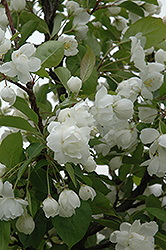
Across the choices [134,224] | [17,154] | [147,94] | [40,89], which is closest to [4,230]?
[17,154]

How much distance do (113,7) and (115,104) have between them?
1.62 ft

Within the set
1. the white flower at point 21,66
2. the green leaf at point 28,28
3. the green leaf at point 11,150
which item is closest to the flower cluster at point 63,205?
the green leaf at point 11,150

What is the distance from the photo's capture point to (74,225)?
2.12 feet

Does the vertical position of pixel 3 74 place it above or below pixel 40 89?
above

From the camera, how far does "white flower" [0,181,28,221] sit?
A: 0.56 meters

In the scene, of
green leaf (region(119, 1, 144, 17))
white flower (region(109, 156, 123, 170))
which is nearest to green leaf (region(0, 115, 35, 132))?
white flower (region(109, 156, 123, 170))

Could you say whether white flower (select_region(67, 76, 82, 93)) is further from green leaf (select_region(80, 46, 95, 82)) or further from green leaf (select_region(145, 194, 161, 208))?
green leaf (select_region(145, 194, 161, 208))

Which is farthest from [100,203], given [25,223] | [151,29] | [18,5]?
[18,5]

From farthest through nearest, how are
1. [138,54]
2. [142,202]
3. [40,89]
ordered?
1. [40,89]
2. [142,202]
3. [138,54]

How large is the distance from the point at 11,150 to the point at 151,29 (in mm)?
415

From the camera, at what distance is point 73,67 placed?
0.89 metres

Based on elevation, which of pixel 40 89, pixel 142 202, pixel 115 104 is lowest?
pixel 142 202

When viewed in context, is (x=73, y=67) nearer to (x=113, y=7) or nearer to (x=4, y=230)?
(x=113, y=7)

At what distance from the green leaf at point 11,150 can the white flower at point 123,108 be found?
18 centimetres
